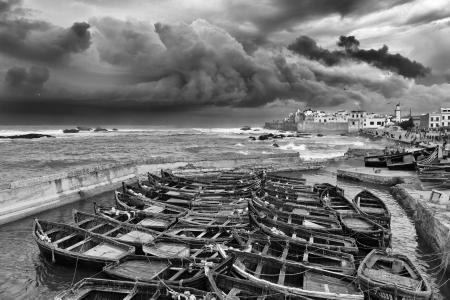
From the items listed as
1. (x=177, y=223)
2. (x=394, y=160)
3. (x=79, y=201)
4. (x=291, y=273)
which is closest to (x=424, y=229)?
(x=291, y=273)

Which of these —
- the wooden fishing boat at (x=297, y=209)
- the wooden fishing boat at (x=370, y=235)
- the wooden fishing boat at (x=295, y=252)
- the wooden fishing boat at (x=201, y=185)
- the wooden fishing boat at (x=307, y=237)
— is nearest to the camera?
the wooden fishing boat at (x=295, y=252)

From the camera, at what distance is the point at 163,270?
11.7 metres

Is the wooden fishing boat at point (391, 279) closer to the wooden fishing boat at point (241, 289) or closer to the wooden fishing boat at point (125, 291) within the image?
the wooden fishing boat at point (241, 289)

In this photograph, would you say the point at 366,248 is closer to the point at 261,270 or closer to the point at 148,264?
the point at 261,270

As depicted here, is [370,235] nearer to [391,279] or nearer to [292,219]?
[292,219]

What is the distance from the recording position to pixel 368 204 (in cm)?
2295

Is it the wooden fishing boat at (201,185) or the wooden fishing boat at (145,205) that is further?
the wooden fishing boat at (201,185)

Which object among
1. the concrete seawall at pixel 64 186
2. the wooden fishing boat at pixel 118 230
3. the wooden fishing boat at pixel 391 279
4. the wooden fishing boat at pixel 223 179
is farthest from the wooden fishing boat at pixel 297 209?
the concrete seawall at pixel 64 186

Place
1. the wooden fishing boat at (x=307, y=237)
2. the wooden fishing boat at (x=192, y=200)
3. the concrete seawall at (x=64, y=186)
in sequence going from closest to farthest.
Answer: the wooden fishing boat at (x=307, y=237), the wooden fishing boat at (x=192, y=200), the concrete seawall at (x=64, y=186)

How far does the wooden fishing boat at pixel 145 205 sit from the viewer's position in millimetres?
20539

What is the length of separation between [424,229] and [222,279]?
14.1m

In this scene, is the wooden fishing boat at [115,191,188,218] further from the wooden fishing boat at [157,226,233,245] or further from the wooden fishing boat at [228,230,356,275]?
the wooden fishing boat at [228,230,356,275]

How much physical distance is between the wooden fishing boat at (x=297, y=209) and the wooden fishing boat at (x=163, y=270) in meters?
7.87

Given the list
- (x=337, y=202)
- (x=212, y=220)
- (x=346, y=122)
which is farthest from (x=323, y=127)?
(x=212, y=220)
